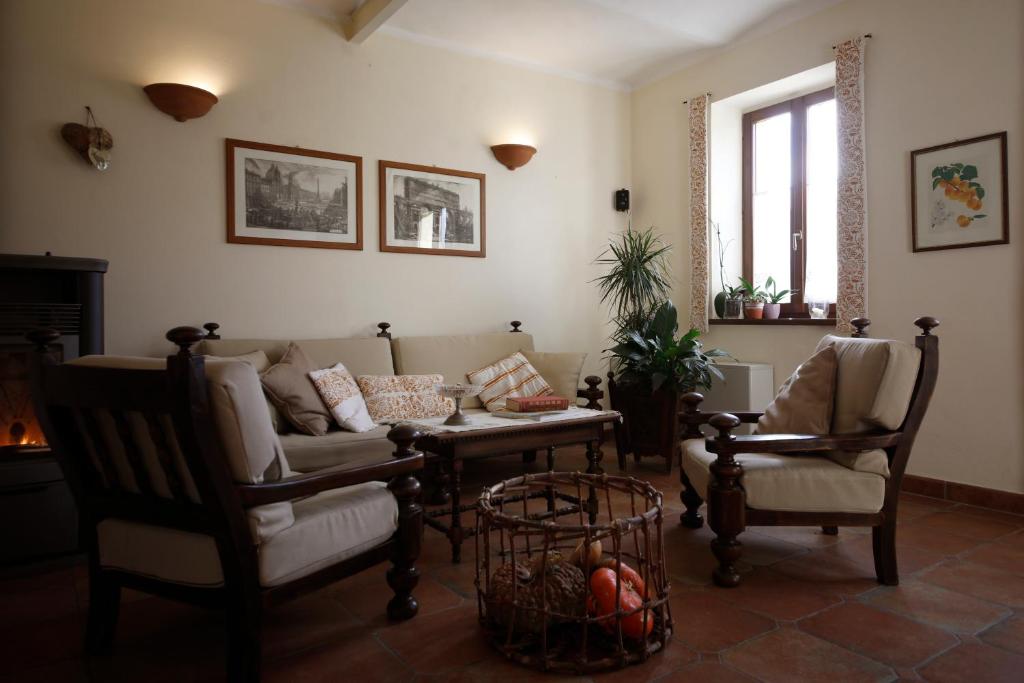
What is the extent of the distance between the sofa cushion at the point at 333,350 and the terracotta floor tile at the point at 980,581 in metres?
3.04

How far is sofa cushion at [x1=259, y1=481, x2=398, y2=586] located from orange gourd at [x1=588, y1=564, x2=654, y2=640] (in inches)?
27.2

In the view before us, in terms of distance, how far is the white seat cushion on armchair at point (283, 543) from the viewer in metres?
1.73

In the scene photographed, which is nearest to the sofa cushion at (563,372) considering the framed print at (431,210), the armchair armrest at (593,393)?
the armchair armrest at (593,393)

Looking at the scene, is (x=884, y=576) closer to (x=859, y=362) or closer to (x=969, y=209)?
(x=859, y=362)

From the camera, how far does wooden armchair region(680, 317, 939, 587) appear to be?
2.45 metres

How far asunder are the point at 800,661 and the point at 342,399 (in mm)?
2514

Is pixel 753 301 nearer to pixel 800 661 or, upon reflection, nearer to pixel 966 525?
pixel 966 525

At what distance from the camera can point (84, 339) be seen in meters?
2.93

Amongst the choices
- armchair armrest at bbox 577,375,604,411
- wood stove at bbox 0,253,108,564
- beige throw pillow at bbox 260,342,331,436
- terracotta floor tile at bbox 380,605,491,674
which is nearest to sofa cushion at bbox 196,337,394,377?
beige throw pillow at bbox 260,342,331,436

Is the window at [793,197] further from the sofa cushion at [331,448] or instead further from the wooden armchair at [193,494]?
the wooden armchair at [193,494]

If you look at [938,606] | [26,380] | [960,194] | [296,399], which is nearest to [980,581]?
[938,606]

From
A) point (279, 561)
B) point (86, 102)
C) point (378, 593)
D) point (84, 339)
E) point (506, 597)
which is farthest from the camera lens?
point (86, 102)

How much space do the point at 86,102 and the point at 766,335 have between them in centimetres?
453

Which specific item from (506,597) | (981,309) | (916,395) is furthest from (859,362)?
(506,597)
